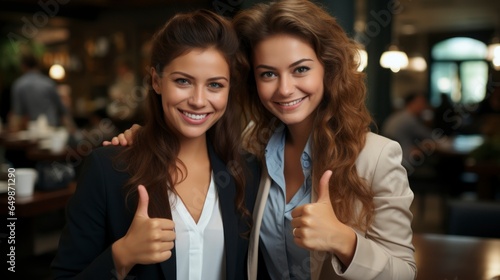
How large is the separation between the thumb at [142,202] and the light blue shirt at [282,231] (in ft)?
1.37

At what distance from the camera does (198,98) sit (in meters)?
1.40

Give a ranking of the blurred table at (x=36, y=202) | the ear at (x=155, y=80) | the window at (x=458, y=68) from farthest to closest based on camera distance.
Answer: the window at (x=458, y=68)
the blurred table at (x=36, y=202)
the ear at (x=155, y=80)

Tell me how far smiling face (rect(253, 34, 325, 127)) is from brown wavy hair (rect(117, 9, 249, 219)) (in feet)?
0.28

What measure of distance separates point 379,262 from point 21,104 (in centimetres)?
607

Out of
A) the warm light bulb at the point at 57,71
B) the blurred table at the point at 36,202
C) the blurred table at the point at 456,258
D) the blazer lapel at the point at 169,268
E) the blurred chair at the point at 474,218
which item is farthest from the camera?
the warm light bulb at the point at 57,71

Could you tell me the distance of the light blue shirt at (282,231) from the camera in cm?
156

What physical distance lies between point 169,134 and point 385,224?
664mm

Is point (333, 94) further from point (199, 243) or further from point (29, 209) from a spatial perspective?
point (29, 209)

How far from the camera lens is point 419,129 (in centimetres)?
627

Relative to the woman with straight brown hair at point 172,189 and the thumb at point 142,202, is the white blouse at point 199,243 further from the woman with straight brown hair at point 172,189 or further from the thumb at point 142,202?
the thumb at point 142,202

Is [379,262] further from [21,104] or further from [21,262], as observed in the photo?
[21,104]

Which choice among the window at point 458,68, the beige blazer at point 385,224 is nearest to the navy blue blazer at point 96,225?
the beige blazer at point 385,224

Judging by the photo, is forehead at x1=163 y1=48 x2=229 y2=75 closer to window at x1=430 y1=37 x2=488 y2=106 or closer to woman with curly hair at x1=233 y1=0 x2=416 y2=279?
woman with curly hair at x1=233 y1=0 x2=416 y2=279

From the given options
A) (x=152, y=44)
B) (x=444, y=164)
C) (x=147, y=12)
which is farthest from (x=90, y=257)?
(x=147, y=12)
